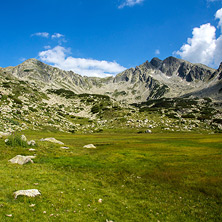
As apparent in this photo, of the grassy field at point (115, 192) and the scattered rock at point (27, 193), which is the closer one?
the grassy field at point (115, 192)

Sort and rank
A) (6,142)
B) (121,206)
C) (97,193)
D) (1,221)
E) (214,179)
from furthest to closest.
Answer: (6,142) → (214,179) → (97,193) → (121,206) → (1,221)

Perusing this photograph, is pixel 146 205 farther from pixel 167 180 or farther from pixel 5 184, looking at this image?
pixel 5 184

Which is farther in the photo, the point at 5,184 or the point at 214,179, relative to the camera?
the point at 214,179

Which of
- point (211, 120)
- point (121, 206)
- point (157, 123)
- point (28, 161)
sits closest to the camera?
point (121, 206)

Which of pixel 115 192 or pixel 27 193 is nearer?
pixel 27 193

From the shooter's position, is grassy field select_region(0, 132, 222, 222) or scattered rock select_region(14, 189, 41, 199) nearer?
grassy field select_region(0, 132, 222, 222)

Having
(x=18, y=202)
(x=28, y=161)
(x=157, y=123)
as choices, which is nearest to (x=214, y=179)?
(x=18, y=202)

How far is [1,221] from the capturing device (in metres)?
10.5

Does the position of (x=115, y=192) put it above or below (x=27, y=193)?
below

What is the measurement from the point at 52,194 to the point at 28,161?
41.6ft

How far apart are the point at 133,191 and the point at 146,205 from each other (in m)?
3.19

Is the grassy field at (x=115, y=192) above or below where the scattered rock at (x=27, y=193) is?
below

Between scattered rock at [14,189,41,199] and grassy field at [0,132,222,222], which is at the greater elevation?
scattered rock at [14,189,41,199]

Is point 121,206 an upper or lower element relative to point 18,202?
lower
